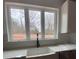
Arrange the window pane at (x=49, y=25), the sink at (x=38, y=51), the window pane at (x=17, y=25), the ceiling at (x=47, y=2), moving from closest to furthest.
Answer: the sink at (x=38, y=51), the window pane at (x=17, y=25), the ceiling at (x=47, y=2), the window pane at (x=49, y=25)

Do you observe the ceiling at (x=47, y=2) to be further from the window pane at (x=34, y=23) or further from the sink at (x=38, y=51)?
the sink at (x=38, y=51)

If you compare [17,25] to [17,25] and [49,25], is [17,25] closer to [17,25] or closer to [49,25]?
Result: [17,25]

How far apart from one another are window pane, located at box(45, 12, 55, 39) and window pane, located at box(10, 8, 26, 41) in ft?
1.81

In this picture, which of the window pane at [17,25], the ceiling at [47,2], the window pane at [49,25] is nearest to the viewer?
the window pane at [17,25]

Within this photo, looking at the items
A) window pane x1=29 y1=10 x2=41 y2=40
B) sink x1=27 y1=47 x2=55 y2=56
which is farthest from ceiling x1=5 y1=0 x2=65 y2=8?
sink x1=27 y1=47 x2=55 y2=56

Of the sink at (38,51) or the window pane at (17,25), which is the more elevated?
the window pane at (17,25)

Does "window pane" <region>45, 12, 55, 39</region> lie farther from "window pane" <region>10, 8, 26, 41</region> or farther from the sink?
"window pane" <region>10, 8, 26, 41</region>

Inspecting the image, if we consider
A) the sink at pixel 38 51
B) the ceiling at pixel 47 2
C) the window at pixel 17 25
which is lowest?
the sink at pixel 38 51

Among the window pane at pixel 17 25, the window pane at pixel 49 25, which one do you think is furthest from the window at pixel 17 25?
the window pane at pixel 49 25

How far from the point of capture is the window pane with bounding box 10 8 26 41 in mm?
2020

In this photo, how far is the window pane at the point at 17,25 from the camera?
6.63 feet

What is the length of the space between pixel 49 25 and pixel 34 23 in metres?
0.39

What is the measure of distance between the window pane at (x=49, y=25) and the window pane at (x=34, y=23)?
19cm

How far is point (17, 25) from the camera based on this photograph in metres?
2.08
